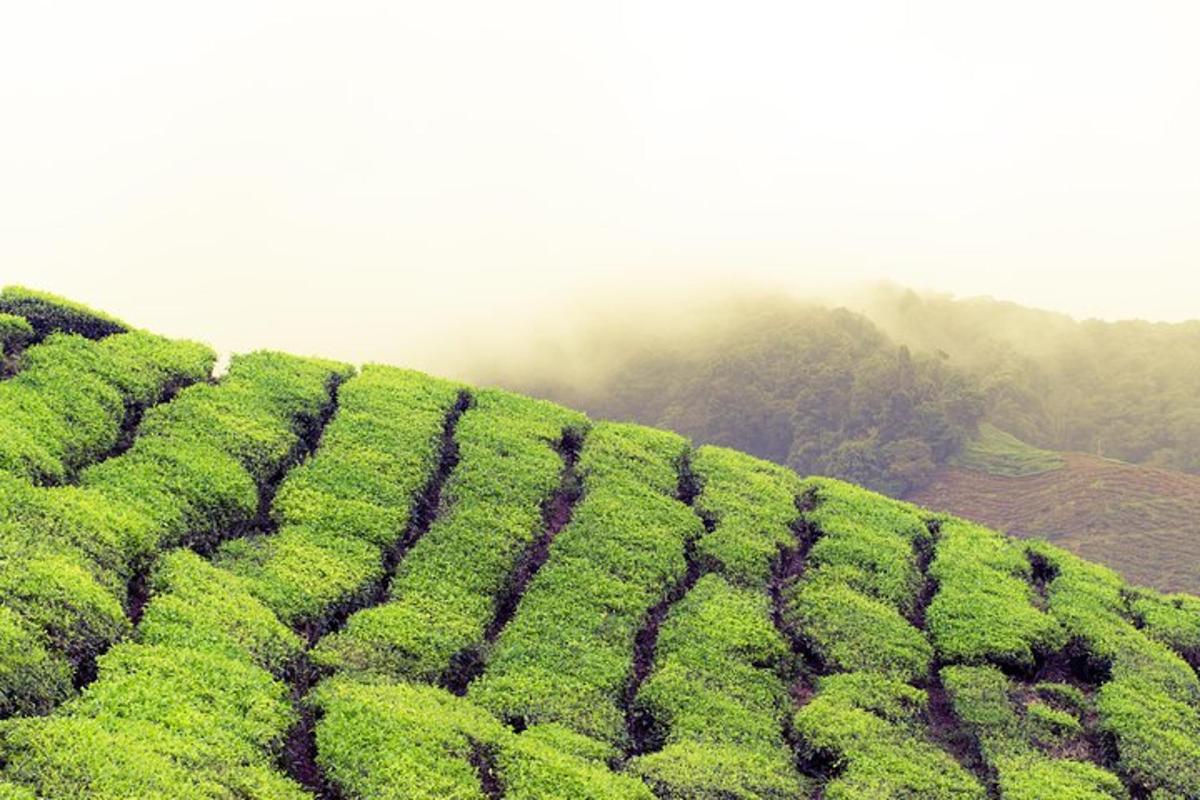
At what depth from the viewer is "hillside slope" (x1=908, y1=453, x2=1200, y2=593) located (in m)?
86.6

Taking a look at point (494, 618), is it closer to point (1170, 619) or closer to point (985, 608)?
point (985, 608)

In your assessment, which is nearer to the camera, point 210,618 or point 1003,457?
point 210,618

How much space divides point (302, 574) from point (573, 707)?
202 inches

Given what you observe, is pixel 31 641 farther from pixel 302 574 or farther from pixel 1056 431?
pixel 1056 431

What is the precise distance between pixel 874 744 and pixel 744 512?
22.9 ft

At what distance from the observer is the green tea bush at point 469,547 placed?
738 inches

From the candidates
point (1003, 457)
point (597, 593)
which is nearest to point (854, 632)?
point (597, 593)

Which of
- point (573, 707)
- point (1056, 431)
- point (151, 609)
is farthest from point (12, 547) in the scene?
point (1056, 431)

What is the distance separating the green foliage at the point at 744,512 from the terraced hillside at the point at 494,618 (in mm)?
76

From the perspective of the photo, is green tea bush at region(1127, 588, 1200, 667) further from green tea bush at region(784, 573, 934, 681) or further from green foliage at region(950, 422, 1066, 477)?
green foliage at region(950, 422, 1066, 477)

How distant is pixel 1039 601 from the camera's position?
2428 cm

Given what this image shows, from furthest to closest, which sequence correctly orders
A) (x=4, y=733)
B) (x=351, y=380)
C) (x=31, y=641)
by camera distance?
(x=351, y=380) < (x=31, y=641) < (x=4, y=733)

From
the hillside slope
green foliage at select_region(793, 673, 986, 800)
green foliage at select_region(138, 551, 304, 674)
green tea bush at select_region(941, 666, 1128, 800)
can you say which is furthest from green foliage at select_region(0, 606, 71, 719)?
the hillside slope

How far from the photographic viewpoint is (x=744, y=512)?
2497cm
